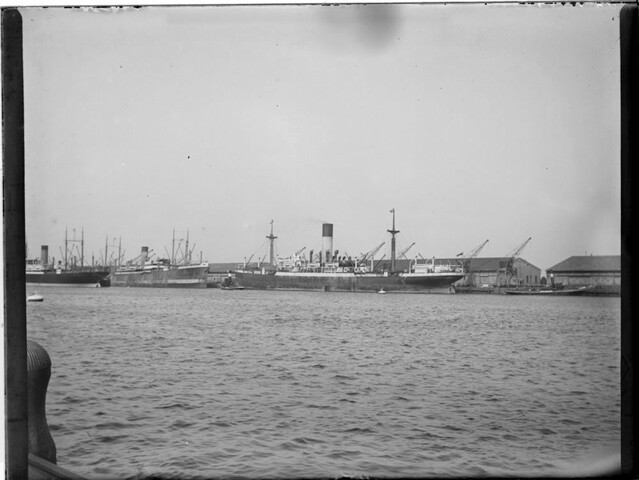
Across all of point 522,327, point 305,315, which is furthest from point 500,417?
point 305,315

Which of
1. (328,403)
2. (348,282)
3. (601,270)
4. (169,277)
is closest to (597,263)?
→ (601,270)

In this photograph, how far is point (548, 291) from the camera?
1737 inches

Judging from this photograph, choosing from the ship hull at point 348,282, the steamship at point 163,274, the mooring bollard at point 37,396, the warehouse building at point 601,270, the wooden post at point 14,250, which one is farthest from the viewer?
the steamship at point 163,274

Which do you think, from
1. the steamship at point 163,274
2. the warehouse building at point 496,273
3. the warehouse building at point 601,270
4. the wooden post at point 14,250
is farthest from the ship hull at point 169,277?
the wooden post at point 14,250

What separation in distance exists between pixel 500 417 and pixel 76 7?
714 cm

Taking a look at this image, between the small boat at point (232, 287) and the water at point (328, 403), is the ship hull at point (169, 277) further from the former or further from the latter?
the water at point (328, 403)

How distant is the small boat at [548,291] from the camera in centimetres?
3999

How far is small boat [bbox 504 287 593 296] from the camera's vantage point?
3999 centimetres

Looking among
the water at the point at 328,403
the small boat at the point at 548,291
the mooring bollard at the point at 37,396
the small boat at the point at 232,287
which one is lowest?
the small boat at the point at 232,287

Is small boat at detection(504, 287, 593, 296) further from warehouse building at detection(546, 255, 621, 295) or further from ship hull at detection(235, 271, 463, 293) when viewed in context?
ship hull at detection(235, 271, 463, 293)

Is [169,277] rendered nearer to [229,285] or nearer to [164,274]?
[164,274]

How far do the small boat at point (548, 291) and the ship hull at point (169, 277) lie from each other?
96.3ft

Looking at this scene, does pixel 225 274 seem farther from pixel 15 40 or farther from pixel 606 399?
pixel 15 40

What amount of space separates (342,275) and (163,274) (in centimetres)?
1762
